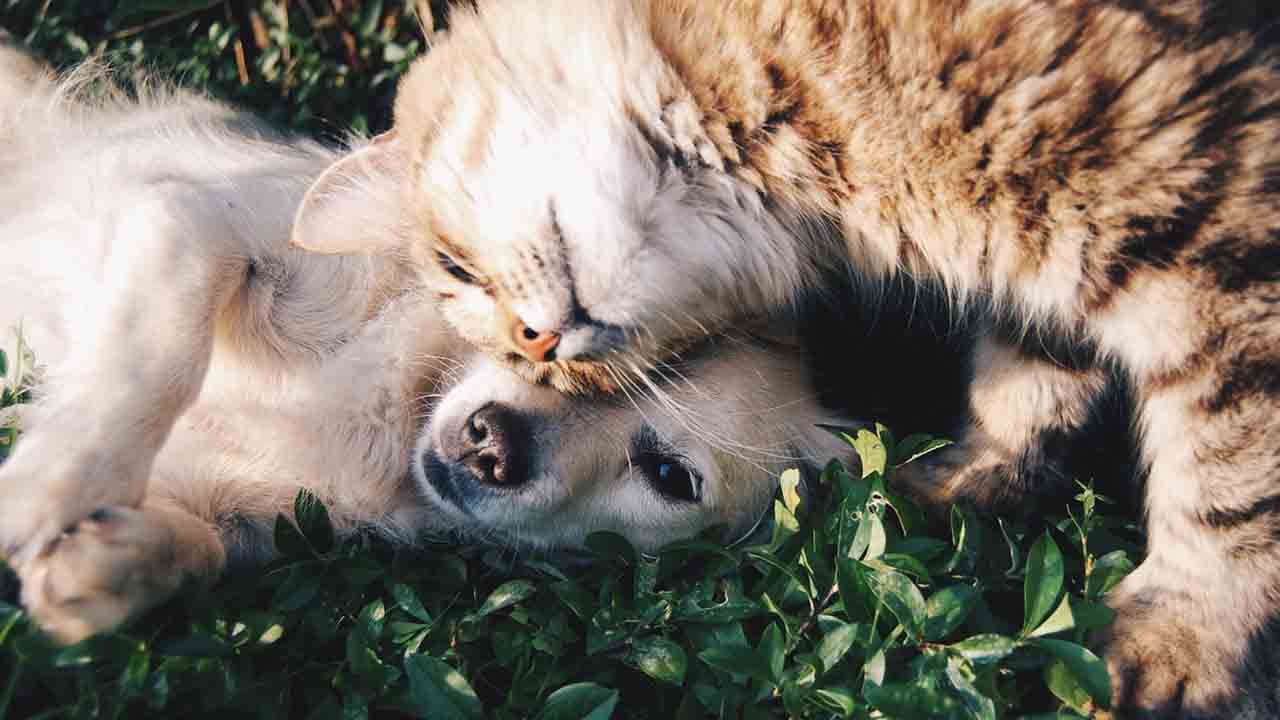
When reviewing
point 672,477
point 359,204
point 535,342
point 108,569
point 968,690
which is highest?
point 359,204

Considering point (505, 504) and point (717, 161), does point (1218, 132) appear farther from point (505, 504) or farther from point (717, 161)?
point (505, 504)

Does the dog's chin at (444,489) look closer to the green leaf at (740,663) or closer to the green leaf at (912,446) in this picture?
the green leaf at (740,663)

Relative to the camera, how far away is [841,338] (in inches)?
98.0

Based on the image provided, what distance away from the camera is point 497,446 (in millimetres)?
2234

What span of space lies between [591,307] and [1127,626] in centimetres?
107

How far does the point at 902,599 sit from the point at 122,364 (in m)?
1.42

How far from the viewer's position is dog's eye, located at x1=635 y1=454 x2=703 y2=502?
2.40m

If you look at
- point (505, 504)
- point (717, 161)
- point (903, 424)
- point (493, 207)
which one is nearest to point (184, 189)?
point (493, 207)

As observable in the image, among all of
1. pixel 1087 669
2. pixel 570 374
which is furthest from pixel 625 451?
pixel 1087 669

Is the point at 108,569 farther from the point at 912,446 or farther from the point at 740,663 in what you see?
the point at 912,446

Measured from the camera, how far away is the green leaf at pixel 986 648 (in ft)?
5.32

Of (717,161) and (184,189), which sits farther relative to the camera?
(184,189)

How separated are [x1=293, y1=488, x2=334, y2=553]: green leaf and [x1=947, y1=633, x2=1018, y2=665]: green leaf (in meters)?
1.18

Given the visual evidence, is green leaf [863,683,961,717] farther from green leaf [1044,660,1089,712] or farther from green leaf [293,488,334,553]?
green leaf [293,488,334,553]
